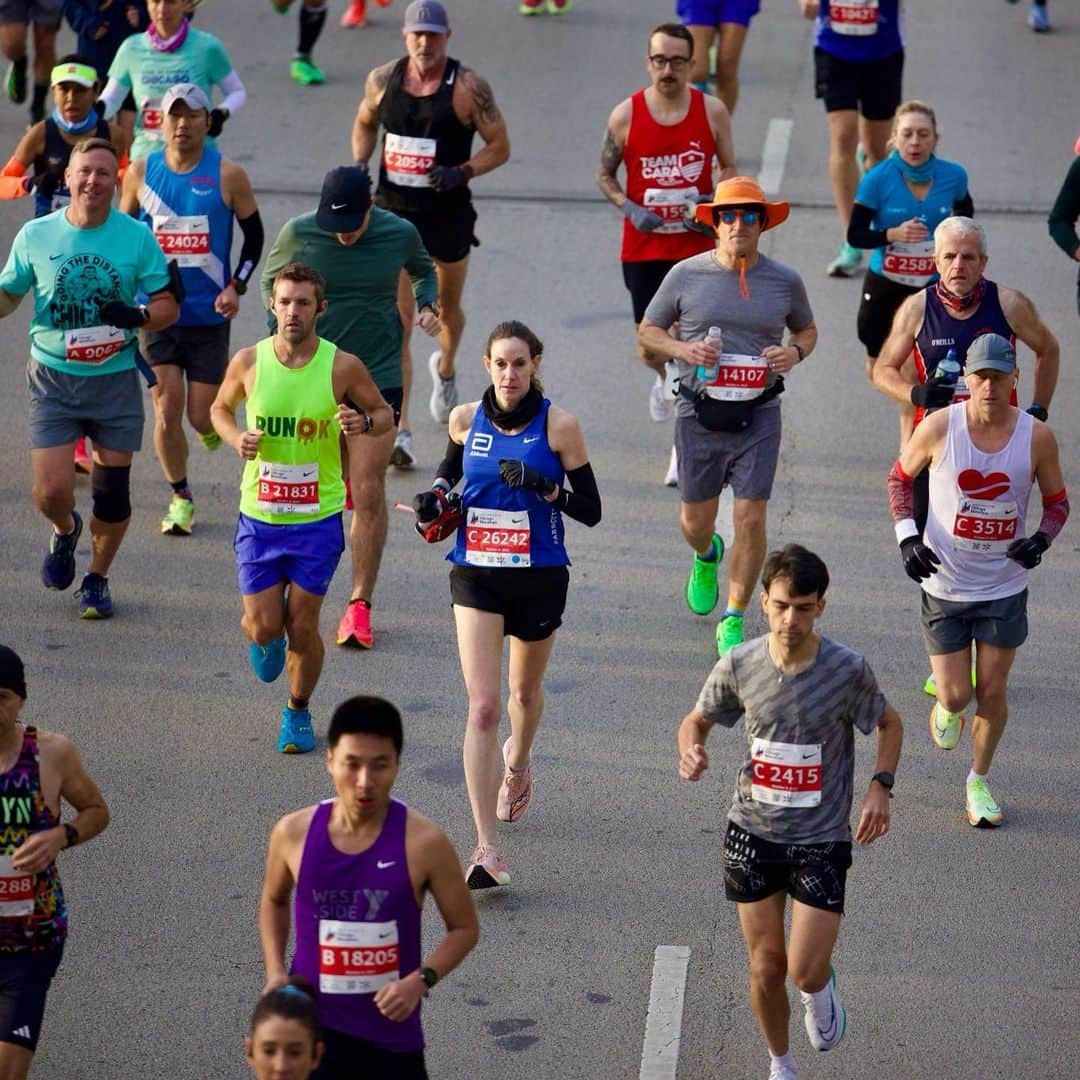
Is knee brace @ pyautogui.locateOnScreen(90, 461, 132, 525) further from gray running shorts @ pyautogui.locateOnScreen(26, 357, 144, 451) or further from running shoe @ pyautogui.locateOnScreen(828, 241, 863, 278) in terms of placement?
running shoe @ pyautogui.locateOnScreen(828, 241, 863, 278)

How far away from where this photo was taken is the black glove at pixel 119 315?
914 cm

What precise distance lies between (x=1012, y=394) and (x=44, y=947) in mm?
4180

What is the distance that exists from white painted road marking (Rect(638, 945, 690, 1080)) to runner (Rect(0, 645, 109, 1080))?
190 cm

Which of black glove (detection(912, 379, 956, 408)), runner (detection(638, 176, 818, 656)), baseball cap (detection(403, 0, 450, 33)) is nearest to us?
black glove (detection(912, 379, 956, 408))

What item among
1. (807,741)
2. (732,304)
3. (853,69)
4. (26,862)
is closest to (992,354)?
(732,304)

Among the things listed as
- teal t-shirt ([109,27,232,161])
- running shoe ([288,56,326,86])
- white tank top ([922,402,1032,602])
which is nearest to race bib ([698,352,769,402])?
white tank top ([922,402,1032,602])

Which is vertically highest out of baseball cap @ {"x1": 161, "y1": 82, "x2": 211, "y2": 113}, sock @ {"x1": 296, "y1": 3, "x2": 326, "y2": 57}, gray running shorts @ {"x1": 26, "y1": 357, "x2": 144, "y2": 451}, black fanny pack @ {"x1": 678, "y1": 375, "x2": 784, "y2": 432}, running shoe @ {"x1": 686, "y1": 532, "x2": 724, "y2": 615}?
baseball cap @ {"x1": 161, "y1": 82, "x2": 211, "y2": 113}

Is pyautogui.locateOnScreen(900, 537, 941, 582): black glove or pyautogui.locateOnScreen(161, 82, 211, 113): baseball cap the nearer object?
pyautogui.locateOnScreen(900, 537, 941, 582): black glove

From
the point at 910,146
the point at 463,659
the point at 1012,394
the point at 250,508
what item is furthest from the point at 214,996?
the point at 910,146

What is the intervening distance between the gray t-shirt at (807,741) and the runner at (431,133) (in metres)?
5.37

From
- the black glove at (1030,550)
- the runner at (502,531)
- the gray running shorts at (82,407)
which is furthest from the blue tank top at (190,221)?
the black glove at (1030,550)

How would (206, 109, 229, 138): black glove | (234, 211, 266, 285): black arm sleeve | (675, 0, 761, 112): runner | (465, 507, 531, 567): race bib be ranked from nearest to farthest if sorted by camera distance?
(465, 507, 531, 567): race bib → (234, 211, 266, 285): black arm sleeve → (206, 109, 229, 138): black glove → (675, 0, 761, 112): runner

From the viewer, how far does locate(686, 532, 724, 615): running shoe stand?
975 centimetres

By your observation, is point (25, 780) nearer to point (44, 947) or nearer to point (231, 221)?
point (44, 947)
